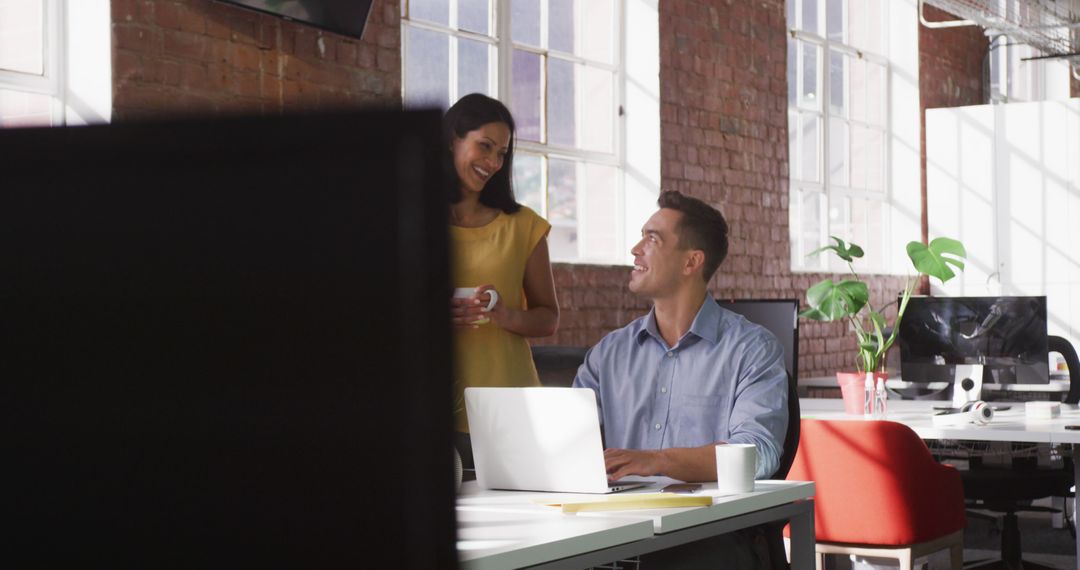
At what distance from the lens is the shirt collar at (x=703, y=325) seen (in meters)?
2.85

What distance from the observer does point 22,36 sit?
12.8 ft

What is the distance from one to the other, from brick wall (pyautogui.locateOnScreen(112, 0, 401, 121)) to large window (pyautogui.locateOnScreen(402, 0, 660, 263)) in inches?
17.7

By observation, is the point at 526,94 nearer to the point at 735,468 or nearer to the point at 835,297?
the point at 835,297

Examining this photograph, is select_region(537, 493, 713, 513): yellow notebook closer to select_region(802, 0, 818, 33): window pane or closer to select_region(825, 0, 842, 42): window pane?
select_region(802, 0, 818, 33): window pane

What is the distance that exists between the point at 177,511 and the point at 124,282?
96 millimetres

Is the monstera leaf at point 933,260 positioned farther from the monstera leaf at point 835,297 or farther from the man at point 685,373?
the man at point 685,373

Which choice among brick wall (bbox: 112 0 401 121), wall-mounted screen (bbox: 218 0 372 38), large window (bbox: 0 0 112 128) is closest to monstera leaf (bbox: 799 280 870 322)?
brick wall (bbox: 112 0 401 121)

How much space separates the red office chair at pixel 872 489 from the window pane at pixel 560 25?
10.1ft

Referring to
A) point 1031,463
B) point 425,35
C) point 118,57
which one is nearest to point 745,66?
point 425,35

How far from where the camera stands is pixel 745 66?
727cm

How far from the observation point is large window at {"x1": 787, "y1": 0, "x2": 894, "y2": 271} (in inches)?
318

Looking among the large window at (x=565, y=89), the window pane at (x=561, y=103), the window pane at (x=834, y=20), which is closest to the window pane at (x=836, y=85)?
A: the window pane at (x=834, y=20)

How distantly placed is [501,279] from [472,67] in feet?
8.76

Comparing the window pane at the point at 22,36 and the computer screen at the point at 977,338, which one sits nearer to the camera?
the window pane at the point at 22,36
